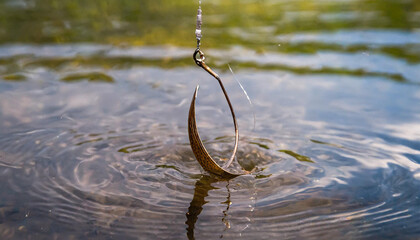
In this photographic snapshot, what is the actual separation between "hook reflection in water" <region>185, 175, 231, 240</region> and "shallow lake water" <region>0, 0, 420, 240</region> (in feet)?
0.05

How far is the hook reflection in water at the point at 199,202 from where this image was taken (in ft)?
10.3

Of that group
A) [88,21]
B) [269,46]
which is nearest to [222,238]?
[269,46]

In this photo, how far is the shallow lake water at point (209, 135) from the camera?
3.21 m

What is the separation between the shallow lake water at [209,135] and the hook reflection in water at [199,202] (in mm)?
15

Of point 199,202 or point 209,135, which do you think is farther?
point 209,135

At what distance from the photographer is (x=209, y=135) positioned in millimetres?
4680

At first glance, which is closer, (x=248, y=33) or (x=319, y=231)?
(x=319, y=231)

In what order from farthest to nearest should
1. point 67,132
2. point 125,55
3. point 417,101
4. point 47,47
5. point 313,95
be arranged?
point 47,47, point 125,55, point 313,95, point 417,101, point 67,132

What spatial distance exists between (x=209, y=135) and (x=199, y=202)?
1.36 metres

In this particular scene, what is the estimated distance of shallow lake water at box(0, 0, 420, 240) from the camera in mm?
3213

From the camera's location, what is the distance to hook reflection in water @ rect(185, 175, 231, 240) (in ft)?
10.3

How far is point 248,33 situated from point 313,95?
4355 millimetres

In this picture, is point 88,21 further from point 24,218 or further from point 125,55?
point 24,218

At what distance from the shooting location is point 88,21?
11.2m
